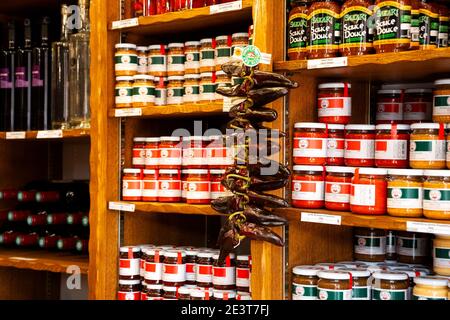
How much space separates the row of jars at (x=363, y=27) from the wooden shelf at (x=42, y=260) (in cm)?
129

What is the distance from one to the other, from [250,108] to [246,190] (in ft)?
0.82

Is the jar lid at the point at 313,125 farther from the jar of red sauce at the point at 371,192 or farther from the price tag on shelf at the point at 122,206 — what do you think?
the price tag on shelf at the point at 122,206

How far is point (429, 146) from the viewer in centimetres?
189

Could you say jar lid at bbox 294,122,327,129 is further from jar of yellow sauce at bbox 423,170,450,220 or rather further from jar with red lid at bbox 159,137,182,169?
jar with red lid at bbox 159,137,182,169

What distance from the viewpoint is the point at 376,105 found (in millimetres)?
2375

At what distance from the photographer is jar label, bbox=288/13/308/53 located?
2119 millimetres

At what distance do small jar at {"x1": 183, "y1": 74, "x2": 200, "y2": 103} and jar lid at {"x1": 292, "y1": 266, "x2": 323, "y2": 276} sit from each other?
74cm

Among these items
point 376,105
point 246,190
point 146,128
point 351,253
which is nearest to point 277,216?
point 246,190

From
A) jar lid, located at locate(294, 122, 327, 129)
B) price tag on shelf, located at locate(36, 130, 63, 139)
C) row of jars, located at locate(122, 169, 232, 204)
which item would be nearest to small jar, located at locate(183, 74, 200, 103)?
row of jars, located at locate(122, 169, 232, 204)

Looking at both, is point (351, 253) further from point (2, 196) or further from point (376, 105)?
point (2, 196)

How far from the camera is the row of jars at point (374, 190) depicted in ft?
6.03

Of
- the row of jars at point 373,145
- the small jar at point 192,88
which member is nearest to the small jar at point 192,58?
the small jar at point 192,88

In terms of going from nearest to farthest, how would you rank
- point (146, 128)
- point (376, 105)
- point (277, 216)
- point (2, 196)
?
point (277, 216) → point (376, 105) → point (146, 128) → point (2, 196)

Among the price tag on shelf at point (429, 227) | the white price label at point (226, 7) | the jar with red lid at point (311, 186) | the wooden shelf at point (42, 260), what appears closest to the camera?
the price tag on shelf at point (429, 227)
